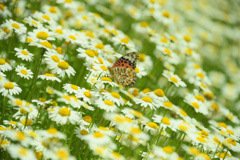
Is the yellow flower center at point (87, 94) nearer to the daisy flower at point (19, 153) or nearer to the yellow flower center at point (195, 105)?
the daisy flower at point (19, 153)

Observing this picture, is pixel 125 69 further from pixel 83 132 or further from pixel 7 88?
pixel 7 88

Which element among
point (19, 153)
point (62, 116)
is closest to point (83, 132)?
point (62, 116)

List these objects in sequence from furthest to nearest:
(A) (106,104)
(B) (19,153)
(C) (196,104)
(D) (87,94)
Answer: (C) (196,104) < (D) (87,94) < (A) (106,104) < (B) (19,153)

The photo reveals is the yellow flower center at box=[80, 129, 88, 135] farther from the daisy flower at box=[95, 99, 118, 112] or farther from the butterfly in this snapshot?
the butterfly

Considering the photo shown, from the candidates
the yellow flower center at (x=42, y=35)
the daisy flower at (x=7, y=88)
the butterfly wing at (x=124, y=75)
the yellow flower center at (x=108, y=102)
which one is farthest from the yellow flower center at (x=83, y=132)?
the yellow flower center at (x=42, y=35)

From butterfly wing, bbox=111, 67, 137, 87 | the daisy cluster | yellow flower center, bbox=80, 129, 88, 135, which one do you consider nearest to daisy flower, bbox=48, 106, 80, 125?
the daisy cluster

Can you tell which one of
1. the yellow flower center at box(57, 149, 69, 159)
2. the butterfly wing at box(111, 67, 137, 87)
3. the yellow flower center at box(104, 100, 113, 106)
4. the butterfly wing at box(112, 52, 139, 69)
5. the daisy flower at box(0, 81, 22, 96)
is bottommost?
the yellow flower center at box(57, 149, 69, 159)

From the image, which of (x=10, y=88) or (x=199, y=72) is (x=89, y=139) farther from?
(x=199, y=72)
